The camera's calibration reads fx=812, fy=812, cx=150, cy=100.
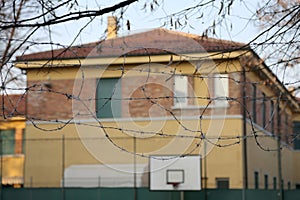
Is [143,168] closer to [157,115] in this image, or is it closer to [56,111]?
[157,115]

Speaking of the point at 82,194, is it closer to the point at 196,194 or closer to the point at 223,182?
the point at 196,194

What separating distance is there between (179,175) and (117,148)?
2.42 meters

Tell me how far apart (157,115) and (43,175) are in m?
3.59

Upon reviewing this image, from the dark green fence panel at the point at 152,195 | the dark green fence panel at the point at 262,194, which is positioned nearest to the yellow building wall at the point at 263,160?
the dark green fence panel at the point at 262,194

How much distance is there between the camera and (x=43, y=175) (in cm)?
2259

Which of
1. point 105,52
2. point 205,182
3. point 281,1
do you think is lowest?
point 205,182

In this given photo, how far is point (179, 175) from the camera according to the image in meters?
19.7

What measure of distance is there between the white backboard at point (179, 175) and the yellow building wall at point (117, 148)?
3.11 feet

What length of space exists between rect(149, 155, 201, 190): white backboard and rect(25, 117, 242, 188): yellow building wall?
95 centimetres

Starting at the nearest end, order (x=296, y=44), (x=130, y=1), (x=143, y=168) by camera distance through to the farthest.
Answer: (x=130, y=1)
(x=296, y=44)
(x=143, y=168)

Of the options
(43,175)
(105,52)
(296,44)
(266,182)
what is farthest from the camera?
(266,182)

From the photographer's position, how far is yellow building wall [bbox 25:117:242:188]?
21.5 metres

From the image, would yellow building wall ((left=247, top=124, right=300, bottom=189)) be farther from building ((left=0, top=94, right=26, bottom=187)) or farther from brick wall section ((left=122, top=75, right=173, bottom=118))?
building ((left=0, top=94, right=26, bottom=187))

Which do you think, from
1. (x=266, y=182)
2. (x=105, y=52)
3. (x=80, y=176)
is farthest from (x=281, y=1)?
(x=266, y=182)
